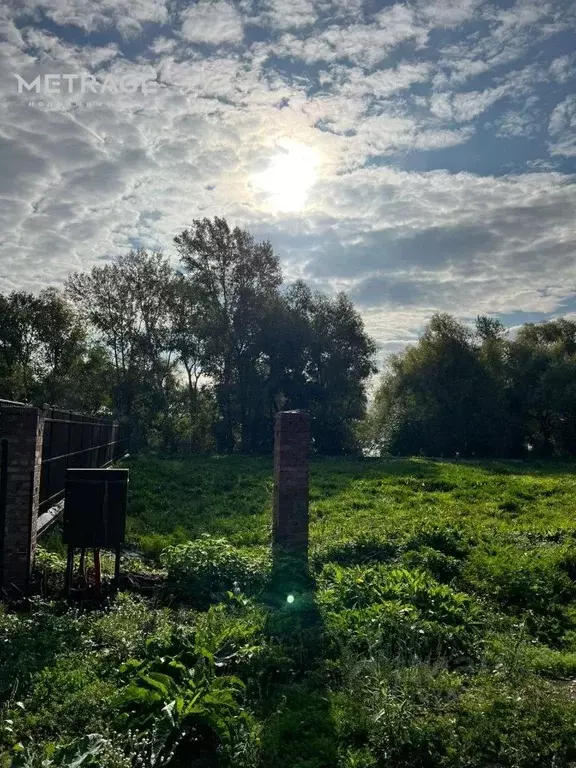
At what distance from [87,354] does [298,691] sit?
3622 centimetres

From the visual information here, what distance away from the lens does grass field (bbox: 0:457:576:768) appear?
4.07 m

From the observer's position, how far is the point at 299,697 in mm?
4855

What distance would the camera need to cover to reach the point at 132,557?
31.1 ft

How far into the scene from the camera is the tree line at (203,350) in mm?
32781

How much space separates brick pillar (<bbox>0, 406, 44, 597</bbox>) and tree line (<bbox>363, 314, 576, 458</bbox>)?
92.1 ft

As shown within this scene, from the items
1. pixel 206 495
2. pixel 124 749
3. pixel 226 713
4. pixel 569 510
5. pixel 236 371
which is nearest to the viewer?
pixel 124 749

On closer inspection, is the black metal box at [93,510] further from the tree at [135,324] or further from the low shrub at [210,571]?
the tree at [135,324]

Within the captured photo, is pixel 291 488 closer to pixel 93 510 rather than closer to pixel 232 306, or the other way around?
pixel 93 510

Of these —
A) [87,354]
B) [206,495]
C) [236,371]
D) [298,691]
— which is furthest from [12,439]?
[87,354]

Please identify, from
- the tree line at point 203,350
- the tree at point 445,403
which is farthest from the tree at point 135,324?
the tree at point 445,403

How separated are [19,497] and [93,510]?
969 millimetres

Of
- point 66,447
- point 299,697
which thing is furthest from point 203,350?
point 299,697

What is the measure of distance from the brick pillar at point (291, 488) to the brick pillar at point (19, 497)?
3360mm

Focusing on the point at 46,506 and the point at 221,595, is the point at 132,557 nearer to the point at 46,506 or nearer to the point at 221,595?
the point at 46,506
